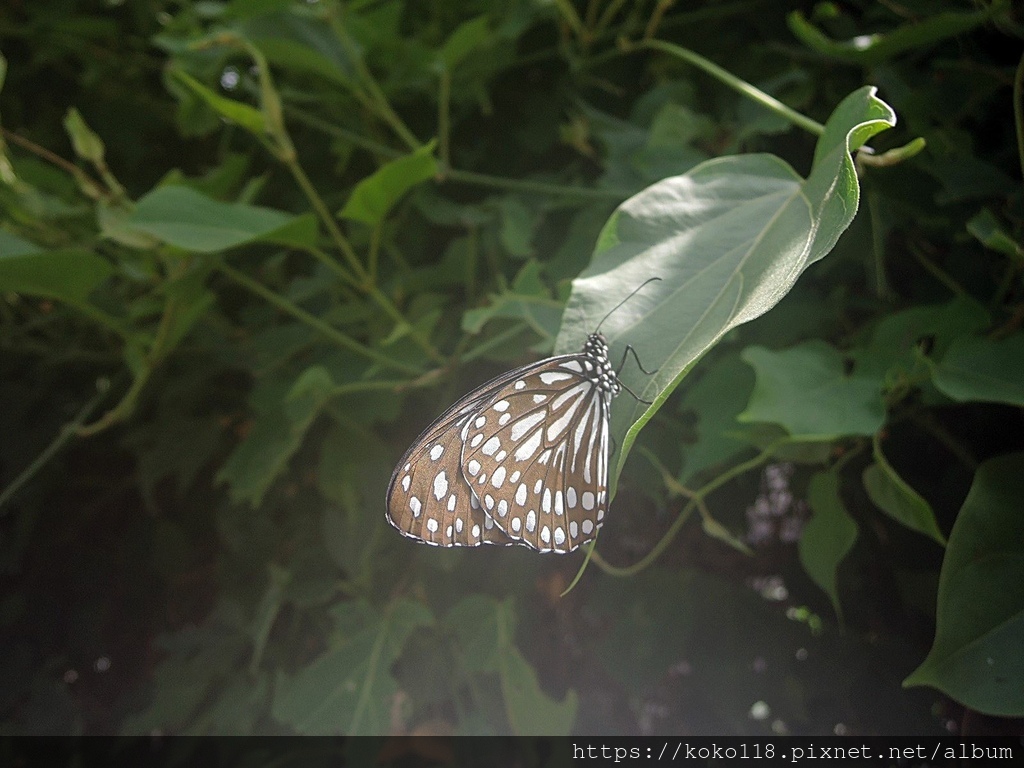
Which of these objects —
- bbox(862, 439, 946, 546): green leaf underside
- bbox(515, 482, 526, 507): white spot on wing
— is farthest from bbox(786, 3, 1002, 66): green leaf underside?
bbox(515, 482, 526, 507): white spot on wing

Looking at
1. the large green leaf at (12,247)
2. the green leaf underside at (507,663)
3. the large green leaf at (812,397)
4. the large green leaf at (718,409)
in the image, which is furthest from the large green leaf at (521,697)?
the large green leaf at (12,247)

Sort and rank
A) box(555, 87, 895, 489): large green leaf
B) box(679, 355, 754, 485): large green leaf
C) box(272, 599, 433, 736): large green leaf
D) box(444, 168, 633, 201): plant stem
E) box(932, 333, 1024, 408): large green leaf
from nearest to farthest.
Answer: box(555, 87, 895, 489): large green leaf → box(932, 333, 1024, 408): large green leaf → box(679, 355, 754, 485): large green leaf → box(444, 168, 633, 201): plant stem → box(272, 599, 433, 736): large green leaf

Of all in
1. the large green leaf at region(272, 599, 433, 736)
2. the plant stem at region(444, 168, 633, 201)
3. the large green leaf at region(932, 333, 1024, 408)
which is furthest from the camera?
the large green leaf at region(272, 599, 433, 736)

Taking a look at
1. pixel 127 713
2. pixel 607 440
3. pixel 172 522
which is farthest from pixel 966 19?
pixel 127 713

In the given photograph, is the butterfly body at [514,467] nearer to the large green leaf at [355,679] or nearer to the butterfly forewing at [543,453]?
the butterfly forewing at [543,453]

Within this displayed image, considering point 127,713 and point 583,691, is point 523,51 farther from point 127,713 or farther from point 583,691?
Answer: point 127,713

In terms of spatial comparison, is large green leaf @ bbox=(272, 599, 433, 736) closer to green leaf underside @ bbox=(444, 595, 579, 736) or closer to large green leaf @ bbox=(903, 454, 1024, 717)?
green leaf underside @ bbox=(444, 595, 579, 736)
